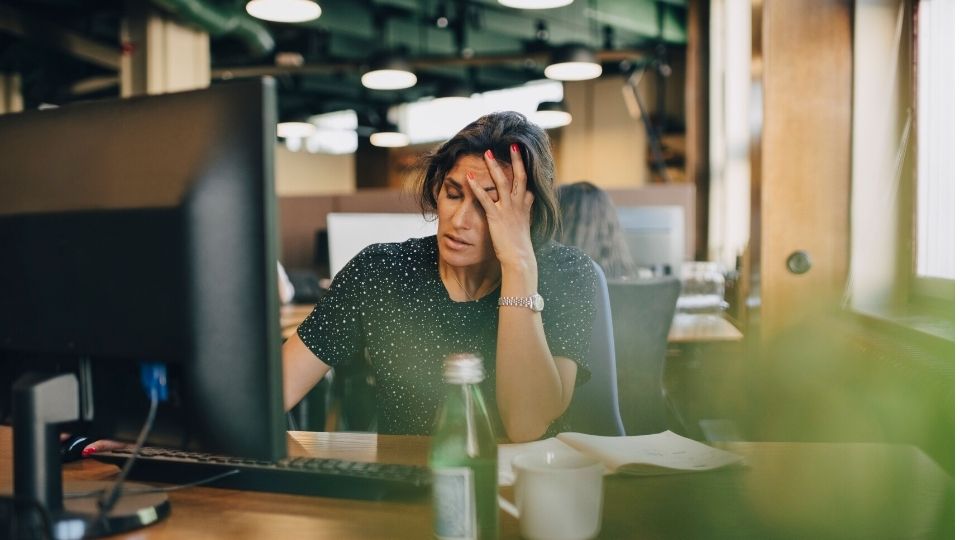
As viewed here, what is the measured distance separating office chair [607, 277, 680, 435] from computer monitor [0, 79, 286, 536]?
62.7 inches

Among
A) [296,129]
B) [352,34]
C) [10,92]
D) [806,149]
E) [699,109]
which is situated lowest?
[806,149]

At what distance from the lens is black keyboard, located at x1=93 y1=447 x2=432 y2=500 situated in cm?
93

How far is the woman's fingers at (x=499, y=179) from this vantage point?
1380 millimetres

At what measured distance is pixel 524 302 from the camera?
1322mm

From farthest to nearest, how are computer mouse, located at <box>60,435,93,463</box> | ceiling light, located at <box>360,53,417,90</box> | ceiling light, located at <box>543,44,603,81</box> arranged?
ceiling light, located at <box>360,53,417,90</box>, ceiling light, located at <box>543,44,603,81</box>, computer mouse, located at <box>60,435,93,463</box>

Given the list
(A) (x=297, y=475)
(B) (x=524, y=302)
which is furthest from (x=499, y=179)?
(A) (x=297, y=475)

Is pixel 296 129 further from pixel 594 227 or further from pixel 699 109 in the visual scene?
pixel 594 227

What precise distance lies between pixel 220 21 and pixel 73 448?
479 centimetres

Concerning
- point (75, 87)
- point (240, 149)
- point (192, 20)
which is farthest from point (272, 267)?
point (75, 87)

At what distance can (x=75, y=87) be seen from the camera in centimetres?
784

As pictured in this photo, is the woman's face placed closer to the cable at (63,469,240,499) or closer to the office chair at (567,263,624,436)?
the office chair at (567,263,624,436)

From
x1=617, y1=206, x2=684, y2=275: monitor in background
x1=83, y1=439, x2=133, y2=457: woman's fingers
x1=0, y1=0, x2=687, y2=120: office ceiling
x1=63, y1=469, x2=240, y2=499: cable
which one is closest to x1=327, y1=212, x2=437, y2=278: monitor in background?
x1=617, y1=206, x2=684, y2=275: monitor in background

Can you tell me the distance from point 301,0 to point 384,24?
3520mm

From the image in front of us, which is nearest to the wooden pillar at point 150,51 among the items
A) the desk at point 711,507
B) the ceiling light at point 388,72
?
the ceiling light at point 388,72
